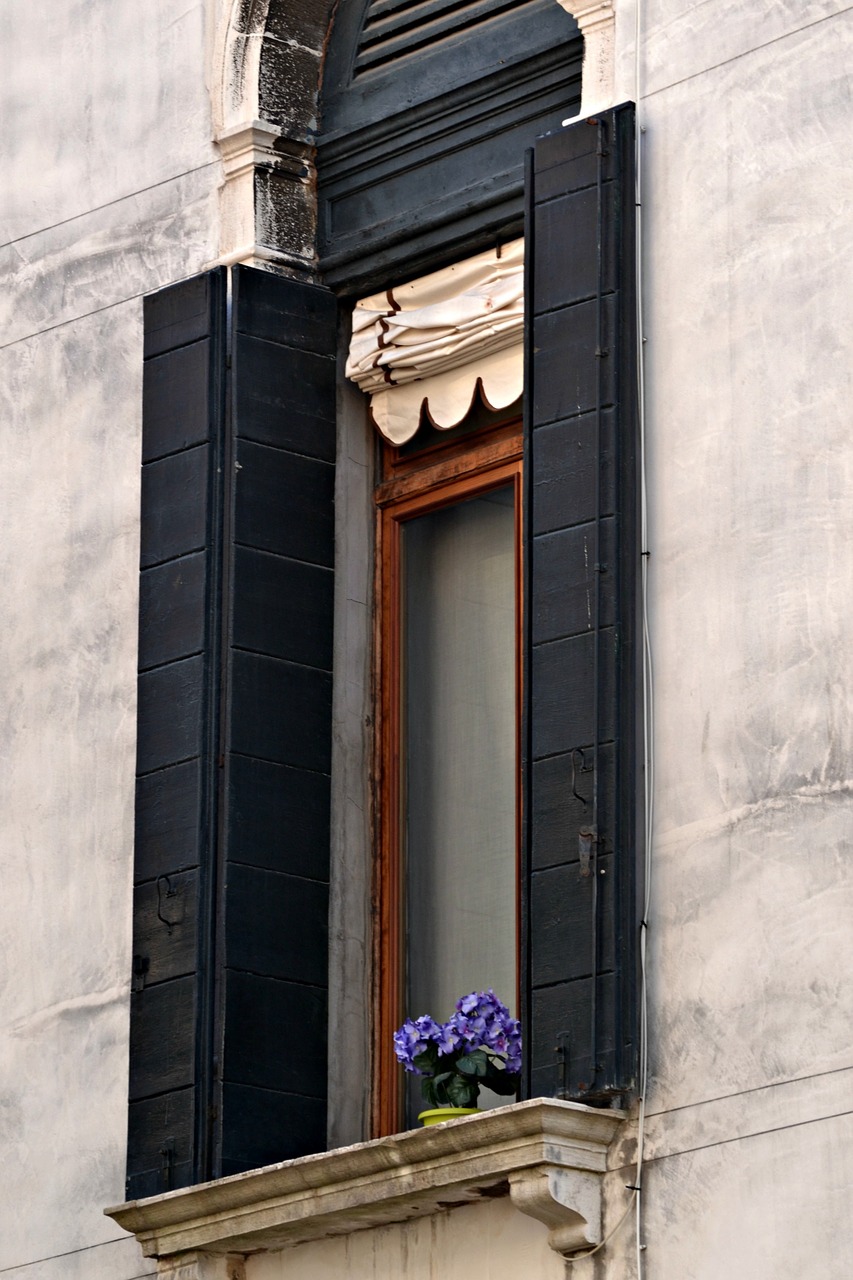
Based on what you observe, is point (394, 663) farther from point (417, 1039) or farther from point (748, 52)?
point (748, 52)

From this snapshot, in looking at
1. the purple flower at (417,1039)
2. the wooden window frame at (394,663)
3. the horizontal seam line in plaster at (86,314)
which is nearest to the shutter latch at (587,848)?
the purple flower at (417,1039)

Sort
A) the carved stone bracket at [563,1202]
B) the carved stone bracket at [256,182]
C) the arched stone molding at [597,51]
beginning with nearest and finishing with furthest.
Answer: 1. the carved stone bracket at [563,1202]
2. the arched stone molding at [597,51]
3. the carved stone bracket at [256,182]

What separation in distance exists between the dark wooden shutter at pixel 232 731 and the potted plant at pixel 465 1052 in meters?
0.73

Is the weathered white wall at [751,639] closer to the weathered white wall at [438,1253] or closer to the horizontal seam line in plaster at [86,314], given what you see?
the weathered white wall at [438,1253]

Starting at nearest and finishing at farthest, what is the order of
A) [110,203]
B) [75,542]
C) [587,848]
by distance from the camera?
[587,848], [75,542], [110,203]

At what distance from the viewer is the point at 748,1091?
29.2 feet

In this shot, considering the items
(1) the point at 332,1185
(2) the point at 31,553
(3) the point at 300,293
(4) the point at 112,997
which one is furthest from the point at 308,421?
(1) the point at 332,1185

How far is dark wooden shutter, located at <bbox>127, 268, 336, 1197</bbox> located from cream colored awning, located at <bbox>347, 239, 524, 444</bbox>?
0.18 m

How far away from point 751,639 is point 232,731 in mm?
2053

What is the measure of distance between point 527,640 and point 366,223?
2.02m

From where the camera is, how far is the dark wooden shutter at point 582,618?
9.30 meters

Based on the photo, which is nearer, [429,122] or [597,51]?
[597,51]

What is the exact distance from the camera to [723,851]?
361 inches

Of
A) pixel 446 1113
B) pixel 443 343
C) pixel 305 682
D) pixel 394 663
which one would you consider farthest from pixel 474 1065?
pixel 443 343
